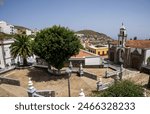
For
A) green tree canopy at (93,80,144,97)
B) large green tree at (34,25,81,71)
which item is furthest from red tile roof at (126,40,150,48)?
green tree canopy at (93,80,144,97)

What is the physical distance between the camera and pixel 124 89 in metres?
6.18

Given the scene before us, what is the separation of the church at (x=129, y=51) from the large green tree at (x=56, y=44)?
20.2 ft

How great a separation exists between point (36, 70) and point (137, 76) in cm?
796

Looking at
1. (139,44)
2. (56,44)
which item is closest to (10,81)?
(56,44)

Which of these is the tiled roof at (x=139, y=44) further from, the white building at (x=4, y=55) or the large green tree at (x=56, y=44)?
the white building at (x=4, y=55)

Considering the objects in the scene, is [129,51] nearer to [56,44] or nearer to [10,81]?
[56,44]

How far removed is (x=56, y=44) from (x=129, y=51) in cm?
790

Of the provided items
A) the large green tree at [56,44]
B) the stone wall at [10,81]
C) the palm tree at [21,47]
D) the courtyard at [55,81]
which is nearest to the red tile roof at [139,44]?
Result: the courtyard at [55,81]

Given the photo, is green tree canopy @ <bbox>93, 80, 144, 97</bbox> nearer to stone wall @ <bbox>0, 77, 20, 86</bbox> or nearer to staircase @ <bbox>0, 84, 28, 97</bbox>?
staircase @ <bbox>0, 84, 28, 97</bbox>

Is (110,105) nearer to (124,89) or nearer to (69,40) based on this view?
(124,89)

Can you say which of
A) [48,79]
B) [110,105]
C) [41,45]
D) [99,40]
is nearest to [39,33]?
[41,45]

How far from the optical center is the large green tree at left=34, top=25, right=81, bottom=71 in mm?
10828

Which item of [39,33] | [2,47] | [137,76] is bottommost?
[137,76]

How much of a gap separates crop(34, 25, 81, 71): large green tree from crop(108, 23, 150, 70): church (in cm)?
615
